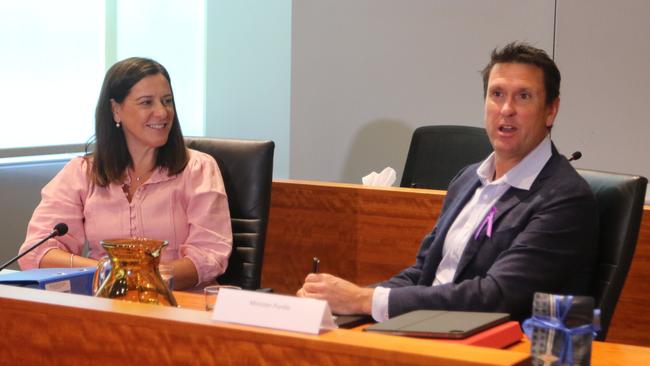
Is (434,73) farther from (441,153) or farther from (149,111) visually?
(149,111)

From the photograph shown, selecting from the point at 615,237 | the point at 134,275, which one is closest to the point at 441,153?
the point at 615,237

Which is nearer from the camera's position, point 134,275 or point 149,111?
point 134,275

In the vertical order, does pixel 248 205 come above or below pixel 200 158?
below

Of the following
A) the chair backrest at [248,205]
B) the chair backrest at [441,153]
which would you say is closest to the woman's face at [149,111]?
the chair backrest at [248,205]

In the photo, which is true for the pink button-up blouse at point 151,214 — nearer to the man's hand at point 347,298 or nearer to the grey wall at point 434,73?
the man's hand at point 347,298

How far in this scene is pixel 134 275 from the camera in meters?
1.70

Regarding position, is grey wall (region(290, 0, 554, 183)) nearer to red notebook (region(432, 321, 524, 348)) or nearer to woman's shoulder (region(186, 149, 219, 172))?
woman's shoulder (region(186, 149, 219, 172))

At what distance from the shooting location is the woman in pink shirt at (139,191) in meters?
2.90

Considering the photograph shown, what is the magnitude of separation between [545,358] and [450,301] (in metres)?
0.78

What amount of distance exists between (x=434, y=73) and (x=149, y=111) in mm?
2067

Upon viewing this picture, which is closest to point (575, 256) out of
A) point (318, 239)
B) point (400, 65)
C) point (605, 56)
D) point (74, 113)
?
point (318, 239)

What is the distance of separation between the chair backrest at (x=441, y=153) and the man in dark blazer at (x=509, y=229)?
4.62 feet

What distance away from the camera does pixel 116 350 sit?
137 centimetres

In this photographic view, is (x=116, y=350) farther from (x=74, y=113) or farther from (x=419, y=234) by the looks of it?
(x=74, y=113)
